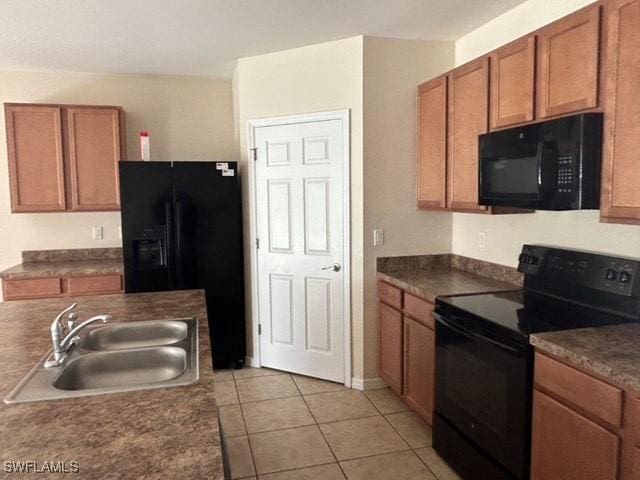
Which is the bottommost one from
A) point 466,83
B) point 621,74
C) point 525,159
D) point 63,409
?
point 63,409

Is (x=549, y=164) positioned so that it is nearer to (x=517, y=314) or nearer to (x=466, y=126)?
(x=517, y=314)

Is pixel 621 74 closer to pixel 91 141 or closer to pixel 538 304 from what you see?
pixel 538 304

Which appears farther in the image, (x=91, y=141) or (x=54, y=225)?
(x=54, y=225)

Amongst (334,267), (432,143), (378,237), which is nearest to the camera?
(432,143)

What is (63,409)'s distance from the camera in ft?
4.08

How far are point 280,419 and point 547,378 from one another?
5.98ft

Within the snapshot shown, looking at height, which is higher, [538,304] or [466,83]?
[466,83]

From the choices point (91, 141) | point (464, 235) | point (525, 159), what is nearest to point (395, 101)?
point (464, 235)

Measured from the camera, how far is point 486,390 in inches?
81.0

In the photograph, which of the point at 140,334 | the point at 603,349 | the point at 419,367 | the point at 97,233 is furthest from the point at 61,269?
the point at 603,349

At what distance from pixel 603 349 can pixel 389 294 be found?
1.64 meters

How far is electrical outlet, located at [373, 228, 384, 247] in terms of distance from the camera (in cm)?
335

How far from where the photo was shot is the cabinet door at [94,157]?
3830mm

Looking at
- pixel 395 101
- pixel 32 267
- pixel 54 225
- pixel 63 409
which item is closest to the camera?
pixel 63 409
